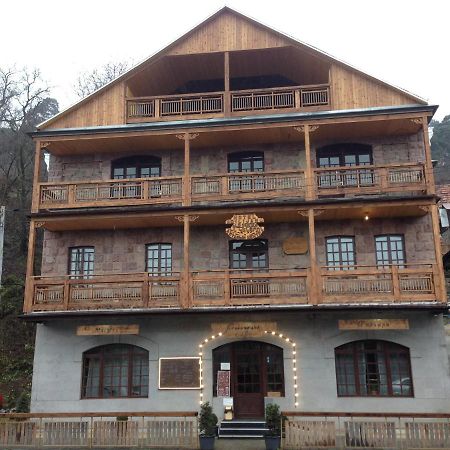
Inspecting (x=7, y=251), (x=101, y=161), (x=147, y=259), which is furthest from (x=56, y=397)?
(x=7, y=251)

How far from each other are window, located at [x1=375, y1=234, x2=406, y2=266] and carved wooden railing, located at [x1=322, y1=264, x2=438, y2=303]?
4.15ft

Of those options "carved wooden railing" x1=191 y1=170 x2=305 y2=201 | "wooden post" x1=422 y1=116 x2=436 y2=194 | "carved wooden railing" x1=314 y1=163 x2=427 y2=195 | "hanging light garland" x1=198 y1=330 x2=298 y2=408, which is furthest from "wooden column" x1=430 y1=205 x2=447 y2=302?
"hanging light garland" x1=198 y1=330 x2=298 y2=408

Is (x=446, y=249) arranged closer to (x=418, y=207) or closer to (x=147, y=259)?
(x=418, y=207)

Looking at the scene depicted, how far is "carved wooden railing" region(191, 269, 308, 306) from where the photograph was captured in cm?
1736

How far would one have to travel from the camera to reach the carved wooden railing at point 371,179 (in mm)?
18047

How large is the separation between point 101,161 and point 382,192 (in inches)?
427

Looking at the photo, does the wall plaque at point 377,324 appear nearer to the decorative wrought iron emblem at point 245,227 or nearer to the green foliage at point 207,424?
the decorative wrought iron emblem at point 245,227

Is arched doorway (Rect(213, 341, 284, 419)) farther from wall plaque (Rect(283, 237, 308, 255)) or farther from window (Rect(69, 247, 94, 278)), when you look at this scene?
window (Rect(69, 247, 94, 278))

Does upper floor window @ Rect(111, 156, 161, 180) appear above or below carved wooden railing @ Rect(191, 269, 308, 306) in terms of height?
above

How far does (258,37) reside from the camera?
66.9 ft

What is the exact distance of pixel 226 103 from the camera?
785 inches

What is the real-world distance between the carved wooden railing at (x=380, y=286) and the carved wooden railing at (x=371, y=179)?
275 centimetres

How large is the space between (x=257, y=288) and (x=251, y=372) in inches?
124

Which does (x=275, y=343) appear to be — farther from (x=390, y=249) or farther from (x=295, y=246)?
(x=390, y=249)
